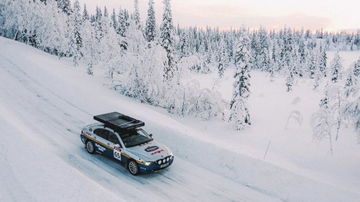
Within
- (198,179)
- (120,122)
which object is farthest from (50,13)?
(198,179)

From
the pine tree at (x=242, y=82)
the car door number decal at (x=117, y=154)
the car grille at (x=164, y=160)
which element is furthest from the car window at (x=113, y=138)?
the pine tree at (x=242, y=82)

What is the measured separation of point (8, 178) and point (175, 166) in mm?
6750

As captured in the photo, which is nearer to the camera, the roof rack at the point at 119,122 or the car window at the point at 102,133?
the roof rack at the point at 119,122

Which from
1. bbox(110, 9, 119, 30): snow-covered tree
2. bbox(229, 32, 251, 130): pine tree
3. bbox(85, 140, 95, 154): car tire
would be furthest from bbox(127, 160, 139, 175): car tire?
bbox(110, 9, 119, 30): snow-covered tree

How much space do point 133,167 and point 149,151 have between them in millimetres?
943

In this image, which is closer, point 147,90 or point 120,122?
point 120,122

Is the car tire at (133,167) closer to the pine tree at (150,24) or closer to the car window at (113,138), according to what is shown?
the car window at (113,138)

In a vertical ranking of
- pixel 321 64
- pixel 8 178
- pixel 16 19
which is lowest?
pixel 321 64

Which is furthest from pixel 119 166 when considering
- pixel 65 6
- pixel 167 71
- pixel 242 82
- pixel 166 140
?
pixel 65 6

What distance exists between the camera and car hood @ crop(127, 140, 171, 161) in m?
11.4

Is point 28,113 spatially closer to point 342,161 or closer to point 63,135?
point 63,135

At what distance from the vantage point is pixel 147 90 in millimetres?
28156

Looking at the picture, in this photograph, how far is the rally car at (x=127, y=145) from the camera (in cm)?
1135

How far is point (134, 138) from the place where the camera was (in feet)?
41.3
